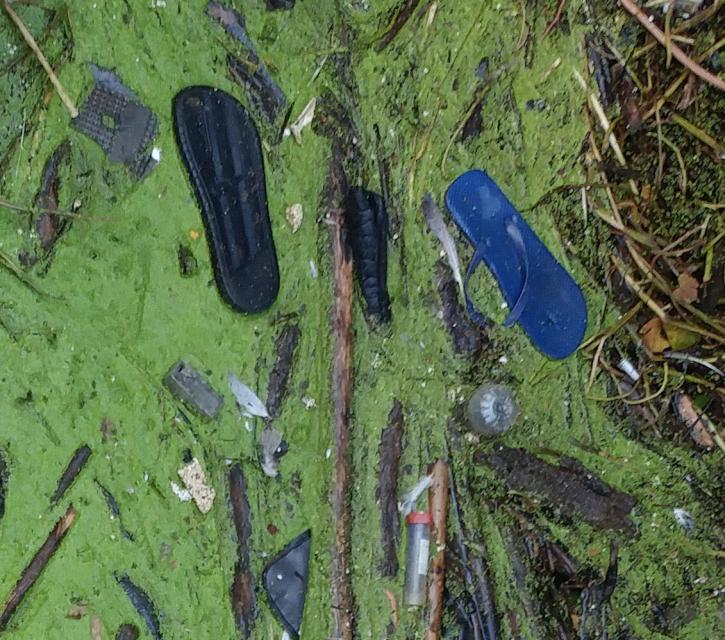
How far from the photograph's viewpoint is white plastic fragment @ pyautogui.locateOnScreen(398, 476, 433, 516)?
1.80 m

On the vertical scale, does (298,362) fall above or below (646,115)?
below

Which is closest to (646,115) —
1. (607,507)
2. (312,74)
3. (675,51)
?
(675,51)

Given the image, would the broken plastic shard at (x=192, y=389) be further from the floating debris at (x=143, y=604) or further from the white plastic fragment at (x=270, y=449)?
the floating debris at (x=143, y=604)

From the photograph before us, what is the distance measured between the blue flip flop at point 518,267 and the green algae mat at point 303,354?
34 millimetres

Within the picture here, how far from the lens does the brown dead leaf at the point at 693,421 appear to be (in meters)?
1.83

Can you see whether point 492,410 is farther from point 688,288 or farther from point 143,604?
point 143,604

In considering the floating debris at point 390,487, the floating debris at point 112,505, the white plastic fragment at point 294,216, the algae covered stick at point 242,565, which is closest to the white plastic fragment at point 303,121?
the white plastic fragment at point 294,216

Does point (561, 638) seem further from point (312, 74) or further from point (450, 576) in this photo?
point (312, 74)

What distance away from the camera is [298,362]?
176 cm

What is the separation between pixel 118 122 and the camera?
64.6 inches

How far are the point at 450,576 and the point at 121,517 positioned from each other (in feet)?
2.60

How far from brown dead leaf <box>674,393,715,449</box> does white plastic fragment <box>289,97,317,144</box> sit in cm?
112

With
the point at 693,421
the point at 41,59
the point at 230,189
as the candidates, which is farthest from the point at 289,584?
the point at 41,59

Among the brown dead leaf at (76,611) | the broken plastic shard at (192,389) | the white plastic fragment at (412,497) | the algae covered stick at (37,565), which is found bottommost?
the brown dead leaf at (76,611)
